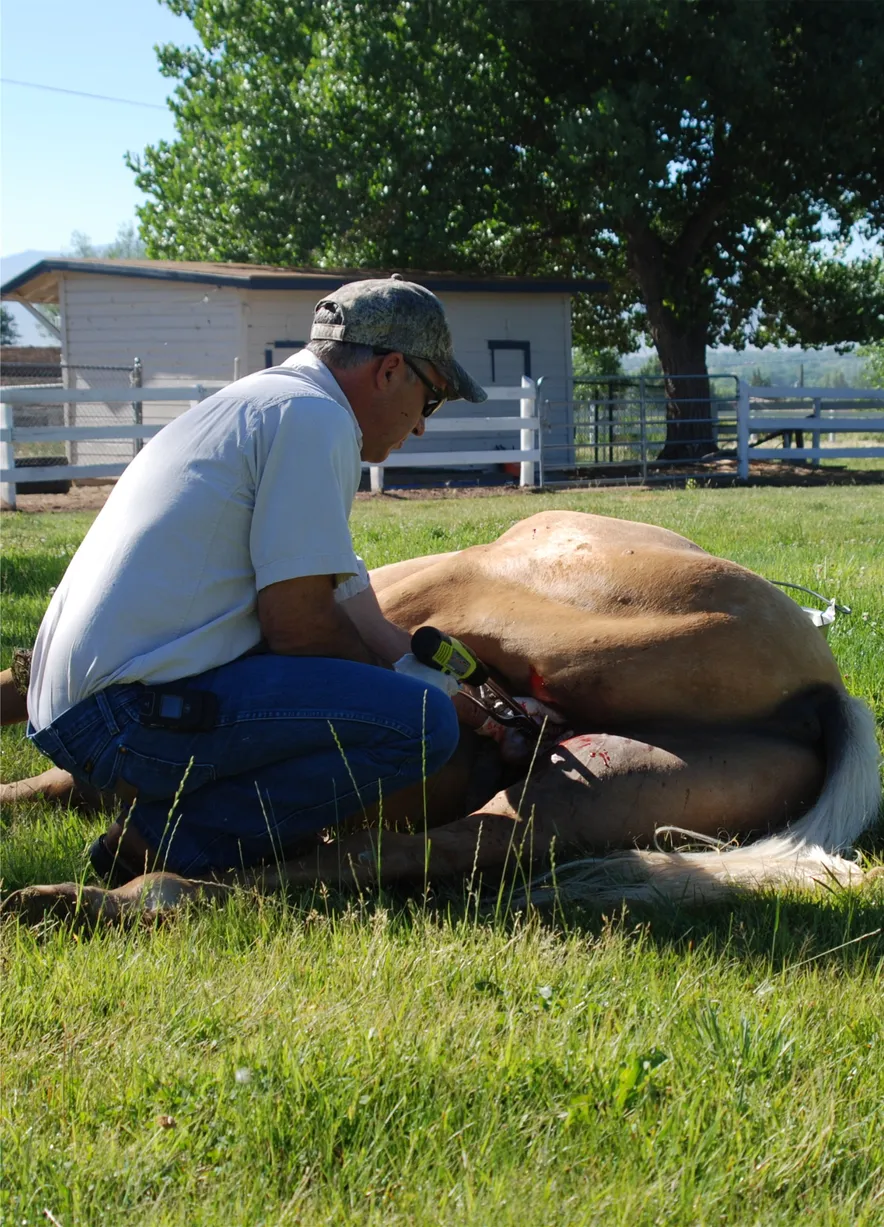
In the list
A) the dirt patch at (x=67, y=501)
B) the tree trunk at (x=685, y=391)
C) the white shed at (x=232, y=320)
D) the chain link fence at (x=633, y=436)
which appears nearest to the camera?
the dirt patch at (x=67, y=501)

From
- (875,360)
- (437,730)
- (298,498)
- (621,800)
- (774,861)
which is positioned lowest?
(774,861)

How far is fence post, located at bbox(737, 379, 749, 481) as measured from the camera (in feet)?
66.6

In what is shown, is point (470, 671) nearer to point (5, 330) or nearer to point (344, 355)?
point (344, 355)

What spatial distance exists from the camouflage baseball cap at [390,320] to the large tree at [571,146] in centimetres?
1710

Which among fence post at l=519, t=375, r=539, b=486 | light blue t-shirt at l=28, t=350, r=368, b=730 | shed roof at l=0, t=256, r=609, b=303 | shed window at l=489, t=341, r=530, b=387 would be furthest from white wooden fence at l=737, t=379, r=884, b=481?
light blue t-shirt at l=28, t=350, r=368, b=730

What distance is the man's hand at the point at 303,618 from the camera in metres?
3.00

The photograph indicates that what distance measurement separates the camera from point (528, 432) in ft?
60.8

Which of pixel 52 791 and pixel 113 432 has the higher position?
pixel 113 432

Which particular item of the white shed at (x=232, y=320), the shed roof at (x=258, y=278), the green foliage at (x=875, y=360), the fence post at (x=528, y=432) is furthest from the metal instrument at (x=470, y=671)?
the green foliage at (x=875, y=360)

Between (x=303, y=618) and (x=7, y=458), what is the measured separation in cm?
1366

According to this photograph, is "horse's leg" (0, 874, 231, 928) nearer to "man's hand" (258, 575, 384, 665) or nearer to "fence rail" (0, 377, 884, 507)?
"man's hand" (258, 575, 384, 665)

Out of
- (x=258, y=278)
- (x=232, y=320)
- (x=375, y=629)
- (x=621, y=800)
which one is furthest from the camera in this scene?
(x=232, y=320)

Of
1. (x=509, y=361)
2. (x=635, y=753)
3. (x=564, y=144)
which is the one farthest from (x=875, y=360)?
(x=635, y=753)

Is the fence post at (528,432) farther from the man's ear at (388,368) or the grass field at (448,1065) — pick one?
the grass field at (448,1065)
